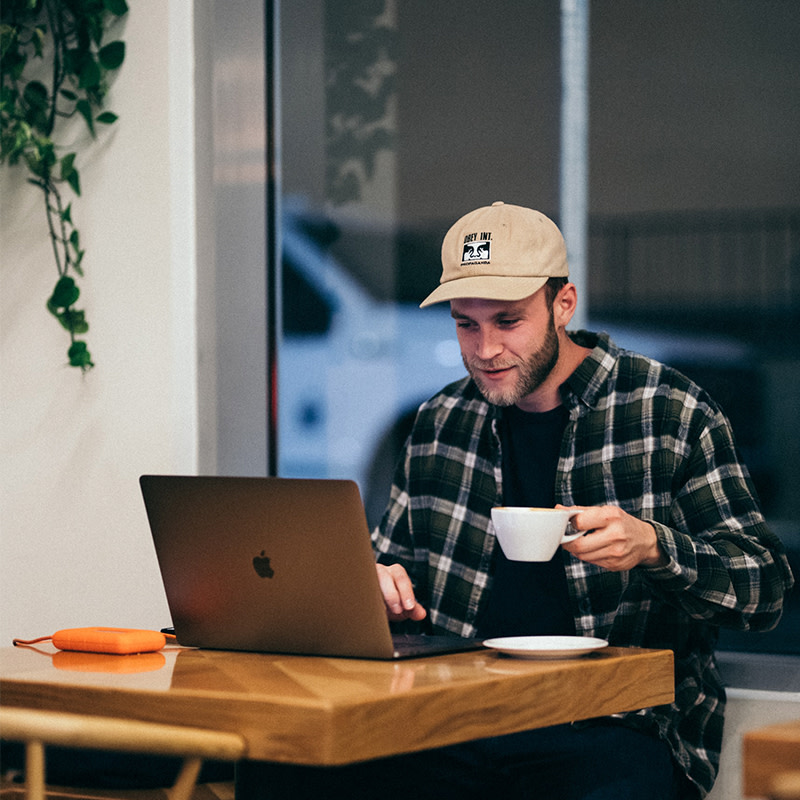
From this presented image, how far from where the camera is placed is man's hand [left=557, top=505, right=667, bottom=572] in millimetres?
1528

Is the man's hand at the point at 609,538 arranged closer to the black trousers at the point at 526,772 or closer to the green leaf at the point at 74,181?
the black trousers at the point at 526,772

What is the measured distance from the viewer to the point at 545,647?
146cm

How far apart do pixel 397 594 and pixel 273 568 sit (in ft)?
0.96

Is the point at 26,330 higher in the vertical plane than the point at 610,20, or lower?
lower

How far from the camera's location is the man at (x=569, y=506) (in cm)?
173

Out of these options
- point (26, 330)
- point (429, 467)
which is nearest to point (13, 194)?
point (26, 330)

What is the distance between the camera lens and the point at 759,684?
209cm

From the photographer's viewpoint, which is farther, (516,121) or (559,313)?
(516,121)

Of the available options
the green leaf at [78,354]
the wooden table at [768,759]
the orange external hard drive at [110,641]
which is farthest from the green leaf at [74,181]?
the wooden table at [768,759]

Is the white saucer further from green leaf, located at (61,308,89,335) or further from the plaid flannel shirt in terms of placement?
green leaf, located at (61,308,89,335)

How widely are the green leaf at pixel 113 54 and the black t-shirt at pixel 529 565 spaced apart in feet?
3.86

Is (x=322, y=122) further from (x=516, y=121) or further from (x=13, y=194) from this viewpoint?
(x=13, y=194)

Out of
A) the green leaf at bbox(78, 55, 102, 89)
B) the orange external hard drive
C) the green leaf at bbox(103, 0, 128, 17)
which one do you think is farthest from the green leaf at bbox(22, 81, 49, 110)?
the orange external hard drive

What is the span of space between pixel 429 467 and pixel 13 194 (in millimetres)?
A: 1199
